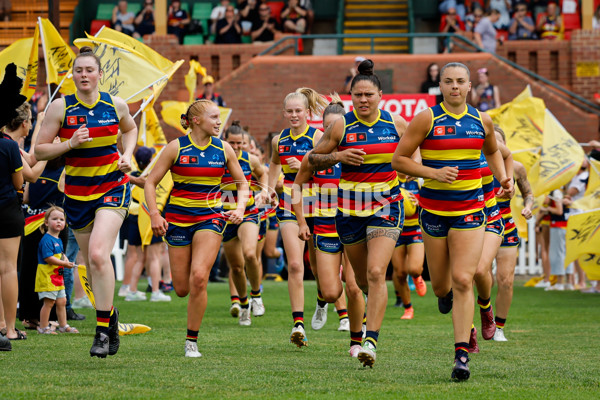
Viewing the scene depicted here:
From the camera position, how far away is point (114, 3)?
29.7 m

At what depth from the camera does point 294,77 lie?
2509 cm

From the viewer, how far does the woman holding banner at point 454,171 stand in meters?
7.21

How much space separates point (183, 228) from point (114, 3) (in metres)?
22.8

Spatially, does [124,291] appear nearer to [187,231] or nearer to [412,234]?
[412,234]

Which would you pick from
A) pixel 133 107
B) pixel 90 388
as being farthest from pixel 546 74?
pixel 90 388

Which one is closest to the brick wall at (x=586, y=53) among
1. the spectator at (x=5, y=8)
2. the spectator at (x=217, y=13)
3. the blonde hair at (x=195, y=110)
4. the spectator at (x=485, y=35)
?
the spectator at (x=485, y=35)

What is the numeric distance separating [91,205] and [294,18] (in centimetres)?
1969

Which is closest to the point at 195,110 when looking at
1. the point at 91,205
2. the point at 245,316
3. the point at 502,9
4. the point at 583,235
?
the point at 91,205

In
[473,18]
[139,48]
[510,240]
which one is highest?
[473,18]

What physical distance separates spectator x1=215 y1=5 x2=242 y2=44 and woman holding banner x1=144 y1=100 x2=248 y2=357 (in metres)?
18.2

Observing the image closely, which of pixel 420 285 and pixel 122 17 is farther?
pixel 122 17

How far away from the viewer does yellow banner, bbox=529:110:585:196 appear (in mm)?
14859

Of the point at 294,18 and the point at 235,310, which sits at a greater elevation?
the point at 294,18

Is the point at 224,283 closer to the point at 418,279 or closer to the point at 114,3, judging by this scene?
the point at 418,279
